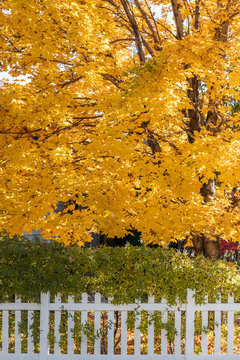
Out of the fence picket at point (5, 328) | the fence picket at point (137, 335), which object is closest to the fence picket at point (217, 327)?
the fence picket at point (137, 335)

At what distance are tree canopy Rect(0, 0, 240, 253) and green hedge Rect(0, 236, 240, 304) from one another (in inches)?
39.2

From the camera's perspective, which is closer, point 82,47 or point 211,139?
point 211,139

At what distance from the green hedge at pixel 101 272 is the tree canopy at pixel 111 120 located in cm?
100

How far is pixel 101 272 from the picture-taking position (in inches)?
220

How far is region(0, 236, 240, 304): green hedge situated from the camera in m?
5.51

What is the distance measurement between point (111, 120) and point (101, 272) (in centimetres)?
267

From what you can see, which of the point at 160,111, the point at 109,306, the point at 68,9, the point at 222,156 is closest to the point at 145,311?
the point at 109,306

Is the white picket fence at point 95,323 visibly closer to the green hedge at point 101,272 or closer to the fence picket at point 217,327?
the fence picket at point 217,327

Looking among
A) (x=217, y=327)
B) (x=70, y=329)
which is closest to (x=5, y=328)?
(x=70, y=329)

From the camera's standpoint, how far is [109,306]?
18.4 feet

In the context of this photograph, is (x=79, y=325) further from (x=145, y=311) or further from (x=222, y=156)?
(x=222, y=156)

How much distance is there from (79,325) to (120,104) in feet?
10.8

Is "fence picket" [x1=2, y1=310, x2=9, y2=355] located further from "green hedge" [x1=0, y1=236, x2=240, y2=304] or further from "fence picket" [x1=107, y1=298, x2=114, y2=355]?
"fence picket" [x1=107, y1=298, x2=114, y2=355]

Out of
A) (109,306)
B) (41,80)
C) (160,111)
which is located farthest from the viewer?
(41,80)
